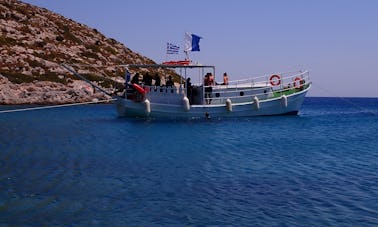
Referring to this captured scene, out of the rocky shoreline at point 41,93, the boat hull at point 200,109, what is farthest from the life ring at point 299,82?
the rocky shoreline at point 41,93

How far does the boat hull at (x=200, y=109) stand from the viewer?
4575cm

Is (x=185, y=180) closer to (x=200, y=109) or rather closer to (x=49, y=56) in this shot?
(x=200, y=109)

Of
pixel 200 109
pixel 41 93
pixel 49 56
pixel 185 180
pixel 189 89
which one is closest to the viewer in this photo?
pixel 185 180

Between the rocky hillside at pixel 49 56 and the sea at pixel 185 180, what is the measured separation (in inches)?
1423

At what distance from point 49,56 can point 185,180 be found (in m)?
87.5

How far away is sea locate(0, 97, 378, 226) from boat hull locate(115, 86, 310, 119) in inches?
453

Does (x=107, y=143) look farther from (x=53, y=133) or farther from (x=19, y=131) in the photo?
(x=19, y=131)

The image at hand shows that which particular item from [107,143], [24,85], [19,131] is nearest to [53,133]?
[19,131]

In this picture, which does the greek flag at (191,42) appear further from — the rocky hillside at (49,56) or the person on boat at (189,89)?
the rocky hillside at (49,56)

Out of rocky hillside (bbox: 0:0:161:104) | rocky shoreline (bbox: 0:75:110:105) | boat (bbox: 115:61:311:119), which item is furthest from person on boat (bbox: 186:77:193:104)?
rocky shoreline (bbox: 0:75:110:105)

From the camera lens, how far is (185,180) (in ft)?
61.1

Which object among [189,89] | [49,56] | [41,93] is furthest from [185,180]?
[49,56]

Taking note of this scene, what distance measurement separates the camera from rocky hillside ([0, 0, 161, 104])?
3248 inches

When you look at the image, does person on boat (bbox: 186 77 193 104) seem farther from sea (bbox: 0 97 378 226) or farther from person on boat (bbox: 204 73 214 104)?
sea (bbox: 0 97 378 226)
